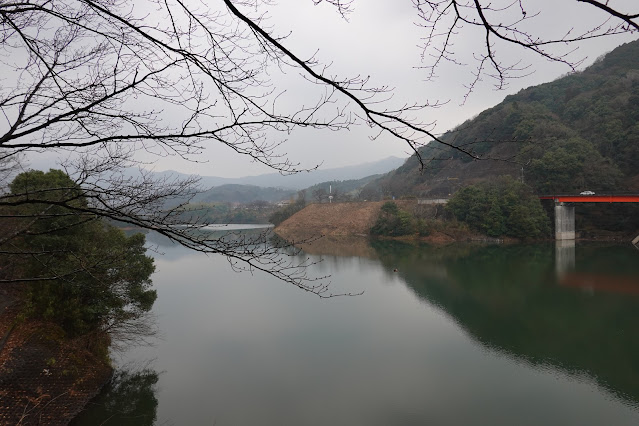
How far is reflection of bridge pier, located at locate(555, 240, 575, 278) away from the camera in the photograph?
47.1 ft

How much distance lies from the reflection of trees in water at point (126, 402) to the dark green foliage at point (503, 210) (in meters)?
19.5

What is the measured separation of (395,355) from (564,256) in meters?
13.0

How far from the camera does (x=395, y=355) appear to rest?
7691 mm

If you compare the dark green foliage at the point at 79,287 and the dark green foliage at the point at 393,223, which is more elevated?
the dark green foliage at the point at 79,287

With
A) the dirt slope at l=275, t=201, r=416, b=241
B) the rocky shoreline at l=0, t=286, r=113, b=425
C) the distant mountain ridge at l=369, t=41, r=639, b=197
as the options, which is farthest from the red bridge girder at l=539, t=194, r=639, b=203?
the rocky shoreline at l=0, t=286, r=113, b=425

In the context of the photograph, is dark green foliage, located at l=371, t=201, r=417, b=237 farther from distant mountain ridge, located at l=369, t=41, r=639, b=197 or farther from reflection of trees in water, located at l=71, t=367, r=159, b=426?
reflection of trees in water, located at l=71, t=367, r=159, b=426

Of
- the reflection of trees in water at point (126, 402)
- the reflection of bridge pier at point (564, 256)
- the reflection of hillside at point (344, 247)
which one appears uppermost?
the reflection of trees in water at point (126, 402)

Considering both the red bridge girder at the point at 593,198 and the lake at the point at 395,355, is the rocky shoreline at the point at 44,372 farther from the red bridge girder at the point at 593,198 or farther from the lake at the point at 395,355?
the red bridge girder at the point at 593,198

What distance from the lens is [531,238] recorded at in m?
21.4

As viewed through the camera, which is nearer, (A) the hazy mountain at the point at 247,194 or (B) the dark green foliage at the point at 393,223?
(B) the dark green foliage at the point at 393,223

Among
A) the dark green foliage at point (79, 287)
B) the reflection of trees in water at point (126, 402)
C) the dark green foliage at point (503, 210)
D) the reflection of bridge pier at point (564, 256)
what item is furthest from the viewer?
the dark green foliage at point (503, 210)

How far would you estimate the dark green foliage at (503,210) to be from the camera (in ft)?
68.5

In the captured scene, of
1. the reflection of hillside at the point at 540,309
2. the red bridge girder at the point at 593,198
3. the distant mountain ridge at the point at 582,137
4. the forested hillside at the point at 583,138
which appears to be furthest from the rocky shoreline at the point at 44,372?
the red bridge girder at the point at 593,198

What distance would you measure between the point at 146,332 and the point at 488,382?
6801mm
